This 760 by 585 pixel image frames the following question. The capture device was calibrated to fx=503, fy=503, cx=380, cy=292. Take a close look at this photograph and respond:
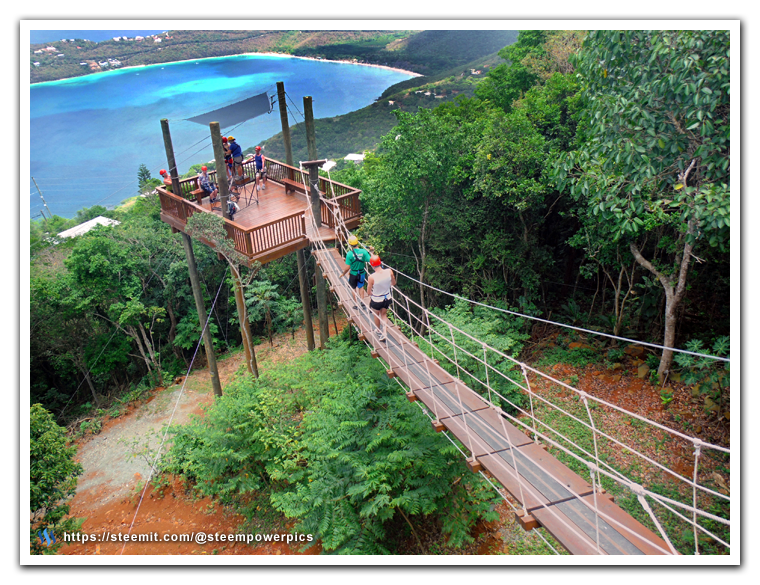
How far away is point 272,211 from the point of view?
8.36 metres

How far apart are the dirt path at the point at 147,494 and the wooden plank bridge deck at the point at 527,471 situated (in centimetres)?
247

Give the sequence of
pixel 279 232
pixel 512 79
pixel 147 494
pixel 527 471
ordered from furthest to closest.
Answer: pixel 512 79 → pixel 147 494 → pixel 279 232 → pixel 527 471

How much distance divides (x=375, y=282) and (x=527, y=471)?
2422 millimetres

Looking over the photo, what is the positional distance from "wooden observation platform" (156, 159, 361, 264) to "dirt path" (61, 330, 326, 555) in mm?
3660

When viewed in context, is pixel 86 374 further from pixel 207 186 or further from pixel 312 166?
pixel 312 166

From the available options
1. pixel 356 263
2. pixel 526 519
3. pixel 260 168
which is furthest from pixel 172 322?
pixel 526 519

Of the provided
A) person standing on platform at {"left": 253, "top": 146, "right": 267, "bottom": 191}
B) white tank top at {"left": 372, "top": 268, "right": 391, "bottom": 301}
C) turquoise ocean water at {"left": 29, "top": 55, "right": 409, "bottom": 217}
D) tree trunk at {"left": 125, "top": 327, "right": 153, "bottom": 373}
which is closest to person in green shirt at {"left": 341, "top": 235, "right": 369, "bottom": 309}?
white tank top at {"left": 372, "top": 268, "right": 391, "bottom": 301}

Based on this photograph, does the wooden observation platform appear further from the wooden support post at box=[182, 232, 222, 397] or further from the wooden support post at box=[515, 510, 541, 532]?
the wooden support post at box=[515, 510, 541, 532]

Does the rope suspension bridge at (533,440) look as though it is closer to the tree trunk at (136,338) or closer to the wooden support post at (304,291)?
the wooden support post at (304,291)

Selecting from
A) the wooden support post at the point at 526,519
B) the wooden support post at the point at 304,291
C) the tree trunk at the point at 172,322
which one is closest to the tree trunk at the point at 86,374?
the tree trunk at the point at 172,322

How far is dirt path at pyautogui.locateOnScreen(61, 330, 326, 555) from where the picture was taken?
588cm

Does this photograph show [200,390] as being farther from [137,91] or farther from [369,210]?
[137,91]

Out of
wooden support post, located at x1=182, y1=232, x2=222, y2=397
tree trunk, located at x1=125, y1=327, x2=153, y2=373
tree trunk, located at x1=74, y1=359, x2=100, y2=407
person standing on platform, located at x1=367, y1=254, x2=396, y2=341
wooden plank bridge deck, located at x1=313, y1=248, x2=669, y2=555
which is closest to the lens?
wooden plank bridge deck, located at x1=313, y1=248, x2=669, y2=555

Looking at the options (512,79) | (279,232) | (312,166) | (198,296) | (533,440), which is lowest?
(198,296)
